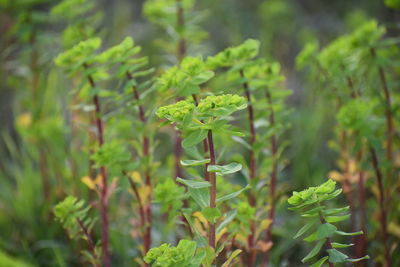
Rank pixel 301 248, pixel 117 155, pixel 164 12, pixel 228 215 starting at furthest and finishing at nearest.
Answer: pixel 301 248 < pixel 164 12 < pixel 117 155 < pixel 228 215

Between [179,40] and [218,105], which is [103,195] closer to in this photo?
[218,105]

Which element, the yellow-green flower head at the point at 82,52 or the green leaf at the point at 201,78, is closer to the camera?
the green leaf at the point at 201,78

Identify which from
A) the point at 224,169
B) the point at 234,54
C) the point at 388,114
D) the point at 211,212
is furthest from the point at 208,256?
the point at 388,114

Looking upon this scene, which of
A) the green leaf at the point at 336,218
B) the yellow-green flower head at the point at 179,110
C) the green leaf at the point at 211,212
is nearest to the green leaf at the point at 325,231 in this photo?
the green leaf at the point at 336,218

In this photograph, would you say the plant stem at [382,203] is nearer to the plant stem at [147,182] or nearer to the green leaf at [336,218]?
the green leaf at [336,218]

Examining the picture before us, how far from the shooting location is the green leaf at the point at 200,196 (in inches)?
38.7

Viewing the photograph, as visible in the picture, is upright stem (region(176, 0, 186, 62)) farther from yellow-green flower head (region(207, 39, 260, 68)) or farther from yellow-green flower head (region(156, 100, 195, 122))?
yellow-green flower head (region(156, 100, 195, 122))

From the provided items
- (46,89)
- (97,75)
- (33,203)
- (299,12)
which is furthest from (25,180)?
(299,12)

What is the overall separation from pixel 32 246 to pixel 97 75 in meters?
0.97

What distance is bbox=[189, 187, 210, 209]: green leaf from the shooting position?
3.23 feet

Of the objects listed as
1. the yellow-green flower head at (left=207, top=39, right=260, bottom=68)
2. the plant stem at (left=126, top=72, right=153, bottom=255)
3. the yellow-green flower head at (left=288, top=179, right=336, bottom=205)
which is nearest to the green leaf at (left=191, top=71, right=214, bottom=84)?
the yellow-green flower head at (left=207, top=39, right=260, bottom=68)

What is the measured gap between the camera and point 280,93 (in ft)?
4.49

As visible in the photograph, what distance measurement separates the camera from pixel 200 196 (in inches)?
39.1

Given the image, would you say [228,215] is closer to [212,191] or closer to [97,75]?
[212,191]
